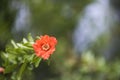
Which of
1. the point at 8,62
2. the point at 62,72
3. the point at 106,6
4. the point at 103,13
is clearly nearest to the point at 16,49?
the point at 8,62

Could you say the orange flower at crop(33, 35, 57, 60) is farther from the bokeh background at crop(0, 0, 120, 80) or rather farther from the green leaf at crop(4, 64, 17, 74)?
the bokeh background at crop(0, 0, 120, 80)

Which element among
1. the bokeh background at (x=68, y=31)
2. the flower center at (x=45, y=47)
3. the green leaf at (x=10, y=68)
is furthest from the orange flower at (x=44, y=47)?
the bokeh background at (x=68, y=31)

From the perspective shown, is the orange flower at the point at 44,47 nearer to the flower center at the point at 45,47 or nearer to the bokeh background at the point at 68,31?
the flower center at the point at 45,47

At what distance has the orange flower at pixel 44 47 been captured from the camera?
5.52 ft

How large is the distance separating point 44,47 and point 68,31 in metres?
2.85

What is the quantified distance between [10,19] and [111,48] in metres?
2.06

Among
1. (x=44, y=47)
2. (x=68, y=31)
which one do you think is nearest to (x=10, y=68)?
(x=44, y=47)

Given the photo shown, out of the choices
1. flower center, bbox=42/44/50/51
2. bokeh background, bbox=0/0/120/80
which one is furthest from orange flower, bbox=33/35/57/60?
bokeh background, bbox=0/0/120/80

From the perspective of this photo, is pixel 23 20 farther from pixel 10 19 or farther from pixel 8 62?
pixel 8 62

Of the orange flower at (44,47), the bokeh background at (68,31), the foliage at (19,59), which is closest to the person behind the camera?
the orange flower at (44,47)

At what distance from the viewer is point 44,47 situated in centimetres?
173

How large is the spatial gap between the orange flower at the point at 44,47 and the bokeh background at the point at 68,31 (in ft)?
5.77

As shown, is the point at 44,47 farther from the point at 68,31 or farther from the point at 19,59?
the point at 68,31

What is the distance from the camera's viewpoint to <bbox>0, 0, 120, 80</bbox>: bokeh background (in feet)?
12.3
